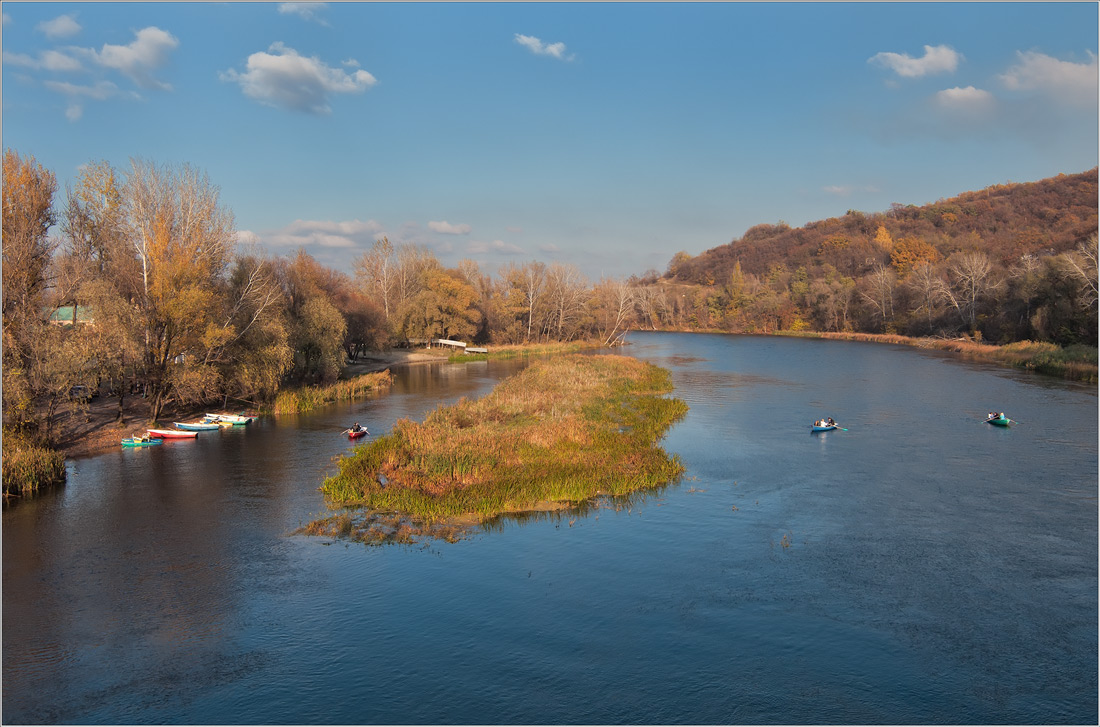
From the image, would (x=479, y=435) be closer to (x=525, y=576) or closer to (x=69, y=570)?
(x=525, y=576)

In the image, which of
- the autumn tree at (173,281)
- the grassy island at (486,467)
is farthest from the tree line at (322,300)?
the grassy island at (486,467)

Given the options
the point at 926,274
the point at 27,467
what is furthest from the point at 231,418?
the point at 926,274

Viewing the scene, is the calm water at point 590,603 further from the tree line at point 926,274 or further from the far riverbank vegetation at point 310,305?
the tree line at point 926,274

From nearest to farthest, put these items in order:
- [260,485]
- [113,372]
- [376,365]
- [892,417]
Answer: [260,485], [113,372], [892,417], [376,365]

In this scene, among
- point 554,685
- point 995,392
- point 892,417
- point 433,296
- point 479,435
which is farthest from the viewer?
point 433,296

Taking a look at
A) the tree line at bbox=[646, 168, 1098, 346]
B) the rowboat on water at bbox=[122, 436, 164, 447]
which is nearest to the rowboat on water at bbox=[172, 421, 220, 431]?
the rowboat on water at bbox=[122, 436, 164, 447]

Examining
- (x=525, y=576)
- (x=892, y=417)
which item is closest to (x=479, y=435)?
(x=525, y=576)

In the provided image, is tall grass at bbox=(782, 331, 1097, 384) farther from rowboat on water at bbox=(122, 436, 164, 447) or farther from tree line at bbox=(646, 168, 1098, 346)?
rowboat on water at bbox=(122, 436, 164, 447)
